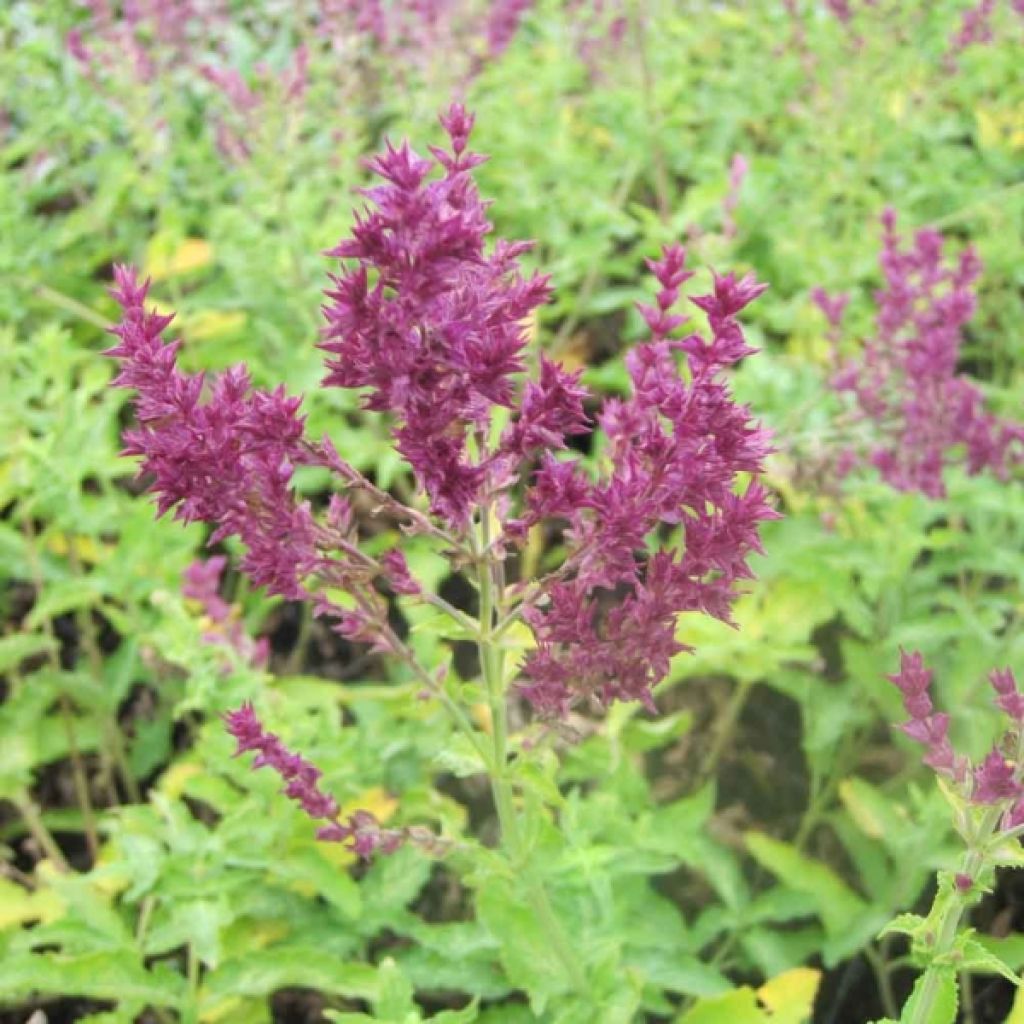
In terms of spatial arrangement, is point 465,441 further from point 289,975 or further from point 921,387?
point 921,387

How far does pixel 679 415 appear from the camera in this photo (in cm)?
141

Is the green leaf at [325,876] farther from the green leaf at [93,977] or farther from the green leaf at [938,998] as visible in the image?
the green leaf at [938,998]

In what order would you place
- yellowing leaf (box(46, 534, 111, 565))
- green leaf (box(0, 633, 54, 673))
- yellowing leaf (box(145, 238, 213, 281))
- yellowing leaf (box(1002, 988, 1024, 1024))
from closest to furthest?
1. yellowing leaf (box(1002, 988, 1024, 1024))
2. green leaf (box(0, 633, 54, 673))
3. yellowing leaf (box(46, 534, 111, 565))
4. yellowing leaf (box(145, 238, 213, 281))

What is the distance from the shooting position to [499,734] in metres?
1.72

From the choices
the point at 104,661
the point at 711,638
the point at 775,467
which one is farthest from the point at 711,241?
the point at 104,661

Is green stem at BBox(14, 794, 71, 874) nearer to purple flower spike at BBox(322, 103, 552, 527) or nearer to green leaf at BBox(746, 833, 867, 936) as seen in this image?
green leaf at BBox(746, 833, 867, 936)

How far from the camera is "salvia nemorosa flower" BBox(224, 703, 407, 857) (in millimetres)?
1729

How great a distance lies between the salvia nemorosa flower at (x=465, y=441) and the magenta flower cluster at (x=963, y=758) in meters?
0.24

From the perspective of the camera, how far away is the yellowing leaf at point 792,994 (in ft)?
7.16

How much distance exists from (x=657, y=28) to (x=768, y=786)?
329 cm

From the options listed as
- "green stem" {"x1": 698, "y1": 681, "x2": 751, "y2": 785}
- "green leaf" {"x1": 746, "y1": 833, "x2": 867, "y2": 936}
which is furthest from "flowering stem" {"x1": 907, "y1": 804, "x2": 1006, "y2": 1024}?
"green stem" {"x1": 698, "y1": 681, "x2": 751, "y2": 785}

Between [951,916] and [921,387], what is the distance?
1433 millimetres

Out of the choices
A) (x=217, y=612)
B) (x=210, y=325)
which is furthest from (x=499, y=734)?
(x=210, y=325)

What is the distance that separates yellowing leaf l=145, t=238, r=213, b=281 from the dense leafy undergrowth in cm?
3
